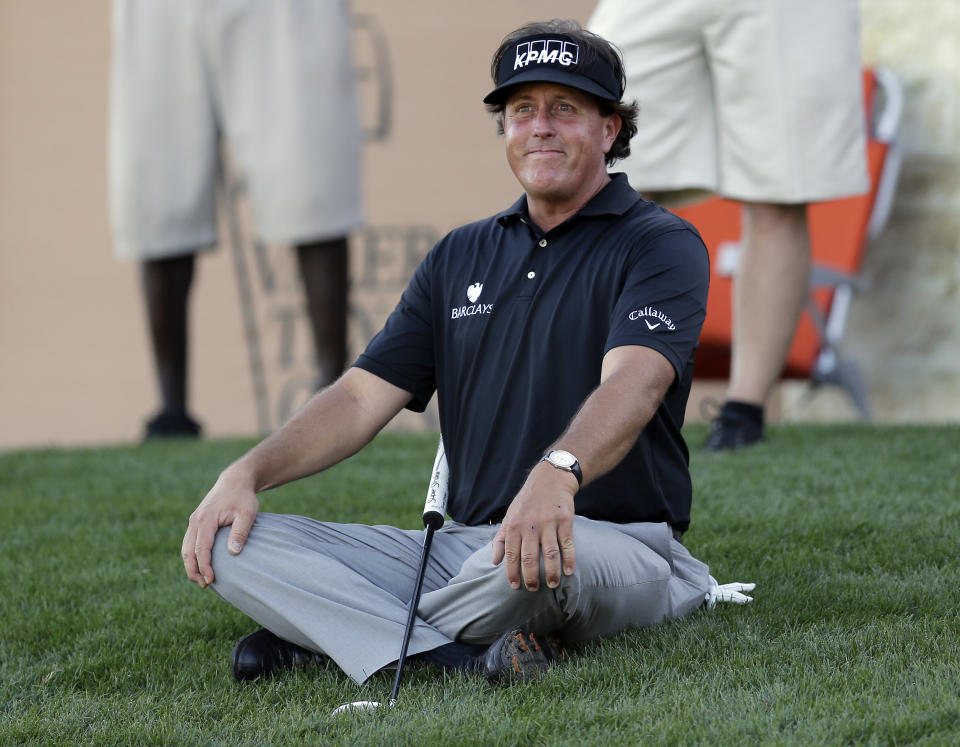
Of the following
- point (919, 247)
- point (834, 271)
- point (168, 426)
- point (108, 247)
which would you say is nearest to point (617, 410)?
point (168, 426)

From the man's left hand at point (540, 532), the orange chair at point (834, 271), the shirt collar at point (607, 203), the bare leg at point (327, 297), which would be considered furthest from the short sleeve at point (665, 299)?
the orange chair at point (834, 271)

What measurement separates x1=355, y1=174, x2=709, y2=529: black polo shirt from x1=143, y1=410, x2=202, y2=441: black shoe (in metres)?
2.75

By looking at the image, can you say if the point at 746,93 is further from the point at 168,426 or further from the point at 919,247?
the point at 168,426

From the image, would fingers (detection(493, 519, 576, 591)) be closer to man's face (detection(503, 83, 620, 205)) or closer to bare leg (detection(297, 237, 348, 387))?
man's face (detection(503, 83, 620, 205))

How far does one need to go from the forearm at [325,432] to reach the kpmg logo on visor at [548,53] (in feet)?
2.20

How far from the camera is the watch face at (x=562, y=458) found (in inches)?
87.2

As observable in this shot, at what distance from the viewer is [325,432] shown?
2727 mm

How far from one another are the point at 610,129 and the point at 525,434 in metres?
0.64

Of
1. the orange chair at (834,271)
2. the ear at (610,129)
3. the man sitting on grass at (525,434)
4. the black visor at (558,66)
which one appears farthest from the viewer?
the orange chair at (834,271)

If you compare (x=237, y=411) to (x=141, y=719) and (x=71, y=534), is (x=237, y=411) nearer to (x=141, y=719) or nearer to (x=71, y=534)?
(x=71, y=534)

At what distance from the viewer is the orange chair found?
585cm

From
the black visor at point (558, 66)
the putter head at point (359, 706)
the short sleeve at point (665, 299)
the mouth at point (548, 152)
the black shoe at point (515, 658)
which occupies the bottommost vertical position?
the putter head at point (359, 706)

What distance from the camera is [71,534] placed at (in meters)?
3.55

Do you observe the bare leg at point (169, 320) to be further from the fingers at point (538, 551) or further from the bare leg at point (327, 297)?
the fingers at point (538, 551)
